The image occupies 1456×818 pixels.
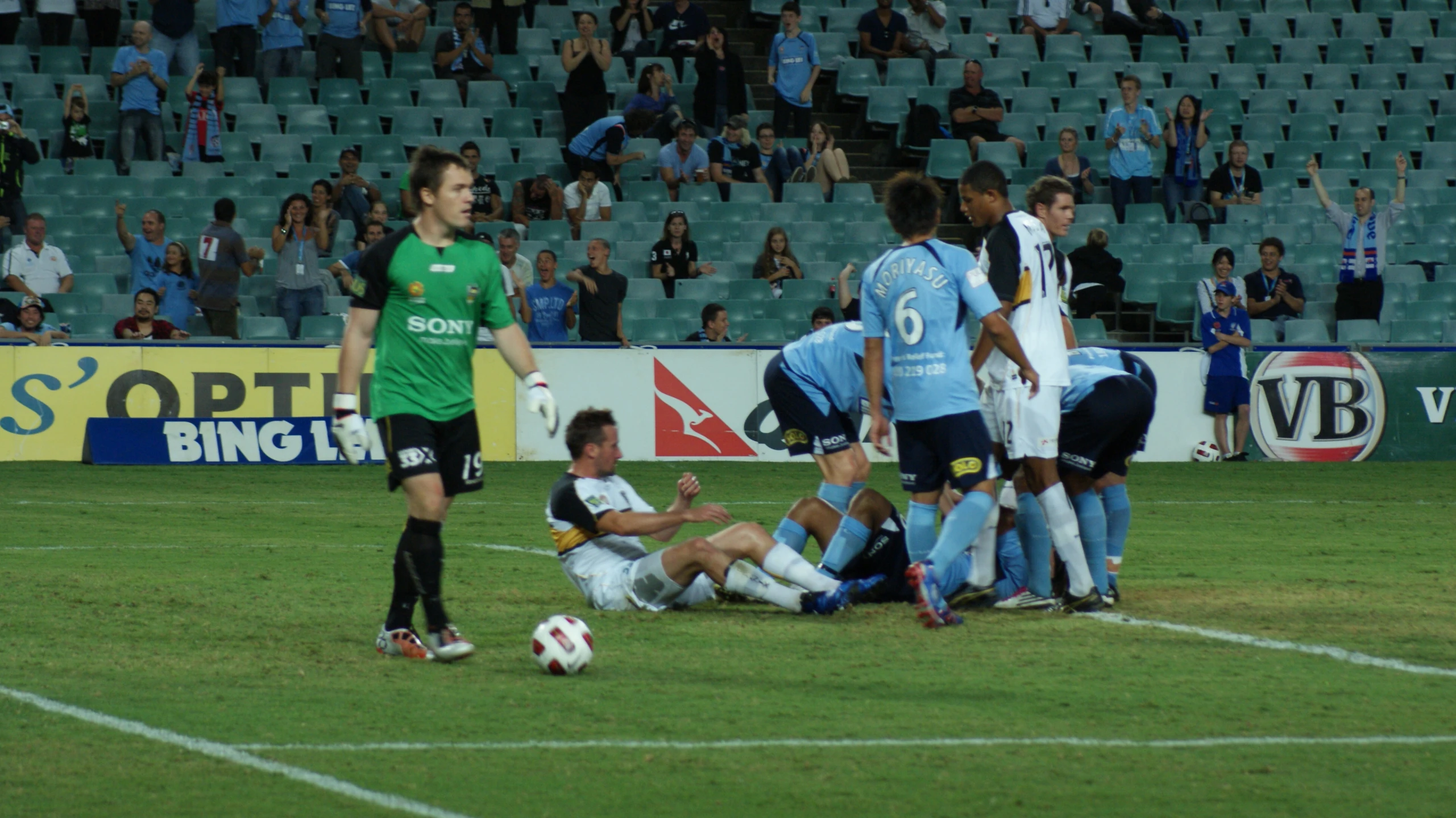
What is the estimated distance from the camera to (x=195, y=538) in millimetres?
11562

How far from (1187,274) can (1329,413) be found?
3.08 meters

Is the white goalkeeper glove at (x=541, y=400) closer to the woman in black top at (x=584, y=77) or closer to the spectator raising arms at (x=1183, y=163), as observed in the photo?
the woman in black top at (x=584, y=77)

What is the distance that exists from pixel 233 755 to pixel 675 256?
50.5ft

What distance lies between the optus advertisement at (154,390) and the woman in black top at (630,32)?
7.52 meters

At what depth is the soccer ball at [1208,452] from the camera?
19266 millimetres

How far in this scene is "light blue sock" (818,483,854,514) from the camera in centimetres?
889

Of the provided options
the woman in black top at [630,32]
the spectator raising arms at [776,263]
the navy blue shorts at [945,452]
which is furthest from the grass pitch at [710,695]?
the woman in black top at [630,32]

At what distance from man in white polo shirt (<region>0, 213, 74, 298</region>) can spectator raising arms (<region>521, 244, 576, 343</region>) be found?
16.1ft

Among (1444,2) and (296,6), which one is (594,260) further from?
(1444,2)

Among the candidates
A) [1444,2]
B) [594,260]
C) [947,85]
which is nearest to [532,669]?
[594,260]

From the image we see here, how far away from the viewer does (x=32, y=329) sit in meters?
17.2

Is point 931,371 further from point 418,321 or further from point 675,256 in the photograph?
point 675,256

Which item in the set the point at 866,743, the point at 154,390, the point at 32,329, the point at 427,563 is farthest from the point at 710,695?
the point at 32,329

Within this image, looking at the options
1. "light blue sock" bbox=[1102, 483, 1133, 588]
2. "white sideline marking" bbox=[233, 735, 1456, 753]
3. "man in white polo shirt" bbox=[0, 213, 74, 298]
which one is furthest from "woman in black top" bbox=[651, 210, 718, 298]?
"white sideline marking" bbox=[233, 735, 1456, 753]
